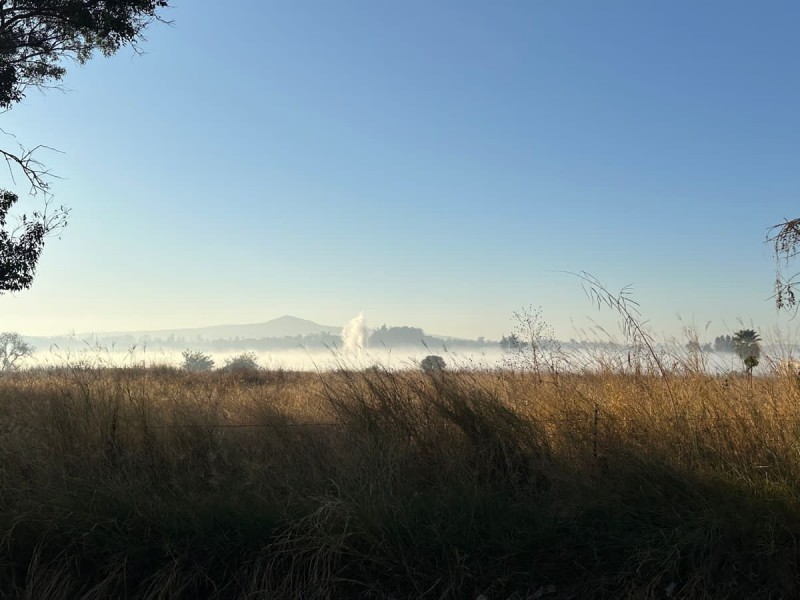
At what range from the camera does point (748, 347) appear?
6.48 m

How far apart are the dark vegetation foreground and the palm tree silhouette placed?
349 mm

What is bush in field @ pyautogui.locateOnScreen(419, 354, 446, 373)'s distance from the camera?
6479 millimetres

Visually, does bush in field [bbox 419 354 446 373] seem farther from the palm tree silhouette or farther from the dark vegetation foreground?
the palm tree silhouette

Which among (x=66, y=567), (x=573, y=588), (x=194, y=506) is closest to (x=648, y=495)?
(x=573, y=588)

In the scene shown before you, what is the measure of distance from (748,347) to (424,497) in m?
4.06

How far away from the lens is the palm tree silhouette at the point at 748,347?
622 centimetres

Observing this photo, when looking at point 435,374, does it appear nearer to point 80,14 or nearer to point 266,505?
point 266,505

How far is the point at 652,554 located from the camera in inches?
151

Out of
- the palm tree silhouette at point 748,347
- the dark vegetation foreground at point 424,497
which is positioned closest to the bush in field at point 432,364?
the dark vegetation foreground at point 424,497

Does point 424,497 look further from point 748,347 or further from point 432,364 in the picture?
point 748,347

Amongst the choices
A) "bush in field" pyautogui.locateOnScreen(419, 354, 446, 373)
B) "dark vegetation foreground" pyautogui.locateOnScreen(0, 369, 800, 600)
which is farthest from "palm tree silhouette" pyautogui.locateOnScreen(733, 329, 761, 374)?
"bush in field" pyautogui.locateOnScreen(419, 354, 446, 373)

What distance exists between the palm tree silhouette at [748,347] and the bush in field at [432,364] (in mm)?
2936

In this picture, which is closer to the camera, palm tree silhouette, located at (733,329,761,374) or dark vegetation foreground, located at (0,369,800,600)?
dark vegetation foreground, located at (0,369,800,600)

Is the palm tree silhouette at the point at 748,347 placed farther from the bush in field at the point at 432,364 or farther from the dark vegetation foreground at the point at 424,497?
the bush in field at the point at 432,364
